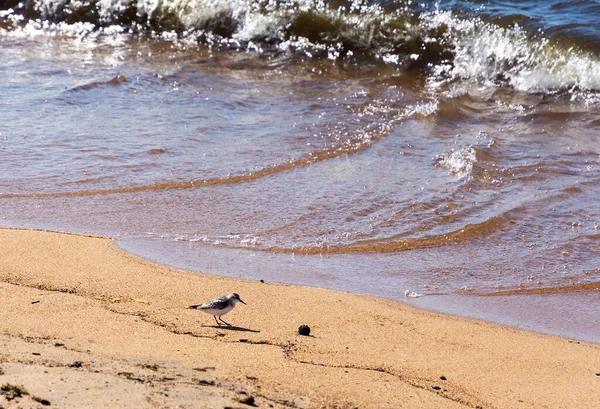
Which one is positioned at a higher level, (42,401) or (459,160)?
(42,401)

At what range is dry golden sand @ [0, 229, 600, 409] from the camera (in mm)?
4078

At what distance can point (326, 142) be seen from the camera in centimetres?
966

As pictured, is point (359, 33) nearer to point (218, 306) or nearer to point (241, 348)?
point (218, 306)

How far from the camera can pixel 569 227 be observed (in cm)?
744

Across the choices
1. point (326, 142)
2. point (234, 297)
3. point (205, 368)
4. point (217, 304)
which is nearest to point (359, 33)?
point (326, 142)

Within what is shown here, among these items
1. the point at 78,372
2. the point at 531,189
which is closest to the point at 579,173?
the point at 531,189

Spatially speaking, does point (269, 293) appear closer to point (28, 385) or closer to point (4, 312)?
point (4, 312)

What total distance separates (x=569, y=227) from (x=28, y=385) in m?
5.00

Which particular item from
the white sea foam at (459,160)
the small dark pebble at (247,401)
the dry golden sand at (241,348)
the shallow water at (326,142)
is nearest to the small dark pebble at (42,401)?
the dry golden sand at (241,348)

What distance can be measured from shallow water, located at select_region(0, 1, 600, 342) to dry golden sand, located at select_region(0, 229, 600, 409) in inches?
17.8

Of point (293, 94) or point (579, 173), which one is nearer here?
point (579, 173)

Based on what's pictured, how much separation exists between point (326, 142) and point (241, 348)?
16.6ft

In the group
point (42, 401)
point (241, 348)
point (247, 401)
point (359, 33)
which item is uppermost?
point (359, 33)

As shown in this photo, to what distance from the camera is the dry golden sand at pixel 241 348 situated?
408 cm
